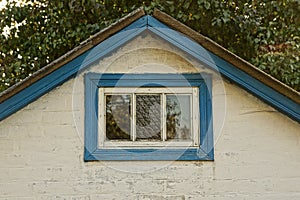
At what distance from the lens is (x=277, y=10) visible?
9.89 metres

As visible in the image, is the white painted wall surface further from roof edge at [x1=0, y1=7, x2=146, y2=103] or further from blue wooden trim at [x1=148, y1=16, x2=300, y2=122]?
roof edge at [x1=0, y1=7, x2=146, y2=103]

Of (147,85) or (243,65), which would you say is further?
(147,85)

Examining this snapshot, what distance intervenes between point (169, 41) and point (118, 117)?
0.97 metres

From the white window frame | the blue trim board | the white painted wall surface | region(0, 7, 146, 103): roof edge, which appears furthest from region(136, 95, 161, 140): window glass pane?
region(0, 7, 146, 103): roof edge

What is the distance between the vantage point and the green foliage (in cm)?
950

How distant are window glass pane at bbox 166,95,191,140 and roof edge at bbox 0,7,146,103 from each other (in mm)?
909

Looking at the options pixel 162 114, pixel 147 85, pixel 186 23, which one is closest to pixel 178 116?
pixel 162 114

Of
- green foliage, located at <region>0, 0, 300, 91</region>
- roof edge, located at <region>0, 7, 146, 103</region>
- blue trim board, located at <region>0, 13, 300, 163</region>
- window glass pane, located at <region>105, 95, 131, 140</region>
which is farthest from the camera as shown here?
green foliage, located at <region>0, 0, 300, 91</region>

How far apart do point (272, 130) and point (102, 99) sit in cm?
183

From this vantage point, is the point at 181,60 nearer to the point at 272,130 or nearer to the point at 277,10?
the point at 272,130

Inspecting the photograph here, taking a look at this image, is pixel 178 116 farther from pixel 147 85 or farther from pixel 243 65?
pixel 243 65

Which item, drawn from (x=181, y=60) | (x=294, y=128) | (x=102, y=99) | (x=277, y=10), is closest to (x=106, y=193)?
(x=102, y=99)

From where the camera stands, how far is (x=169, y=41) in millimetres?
5566

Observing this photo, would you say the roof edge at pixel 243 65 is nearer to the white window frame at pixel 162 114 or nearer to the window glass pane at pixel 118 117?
the white window frame at pixel 162 114
